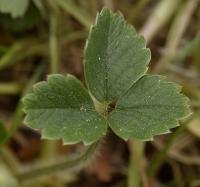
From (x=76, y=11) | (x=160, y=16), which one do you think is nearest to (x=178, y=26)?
(x=160, y=16)

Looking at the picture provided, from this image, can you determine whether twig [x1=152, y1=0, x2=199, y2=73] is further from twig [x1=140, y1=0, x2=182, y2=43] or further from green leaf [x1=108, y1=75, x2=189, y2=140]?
green leaf [x1=108, y1=75, x2=189, y2=140]

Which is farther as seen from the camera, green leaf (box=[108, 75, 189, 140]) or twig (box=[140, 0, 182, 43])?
twig (box=[140, 0, 182, 43])

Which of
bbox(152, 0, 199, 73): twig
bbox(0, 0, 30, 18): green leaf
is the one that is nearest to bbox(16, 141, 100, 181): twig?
bbox(0, 0, 30, 18): green leaf

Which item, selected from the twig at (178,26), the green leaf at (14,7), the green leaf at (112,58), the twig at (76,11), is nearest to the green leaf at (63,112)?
the green leaf at (112,58)

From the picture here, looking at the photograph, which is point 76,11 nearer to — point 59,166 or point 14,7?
point 14,7

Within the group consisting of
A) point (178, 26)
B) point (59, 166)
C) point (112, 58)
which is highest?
point (112, 58)
